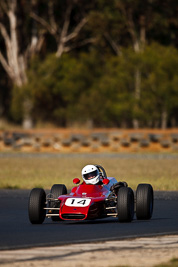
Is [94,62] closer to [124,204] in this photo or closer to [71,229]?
[124,204]

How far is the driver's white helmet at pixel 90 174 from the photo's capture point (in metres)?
12.6

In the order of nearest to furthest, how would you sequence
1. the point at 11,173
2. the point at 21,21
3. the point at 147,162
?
the point at 11,173
the point at 147,162
the point at 21,21

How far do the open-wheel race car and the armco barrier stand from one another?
27945mm

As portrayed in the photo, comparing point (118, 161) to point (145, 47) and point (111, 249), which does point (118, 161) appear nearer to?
point (145, 47)

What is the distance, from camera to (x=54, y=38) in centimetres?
6075

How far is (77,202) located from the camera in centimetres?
1157

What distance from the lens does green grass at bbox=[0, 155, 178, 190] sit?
69.6 feet

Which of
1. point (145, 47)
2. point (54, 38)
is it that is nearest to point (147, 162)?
point (145, 47)

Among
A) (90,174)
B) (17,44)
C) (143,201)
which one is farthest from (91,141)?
(143,201)

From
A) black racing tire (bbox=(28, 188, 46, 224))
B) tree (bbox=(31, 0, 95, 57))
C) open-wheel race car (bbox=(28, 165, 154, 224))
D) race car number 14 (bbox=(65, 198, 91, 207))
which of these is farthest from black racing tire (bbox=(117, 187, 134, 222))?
→ tree (bbox=(31, 0, 95, 57))

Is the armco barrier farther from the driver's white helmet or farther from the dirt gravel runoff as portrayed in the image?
the dirt gravel runoff

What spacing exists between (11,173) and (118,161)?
8203mm

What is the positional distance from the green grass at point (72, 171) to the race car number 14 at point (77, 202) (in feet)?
25.5

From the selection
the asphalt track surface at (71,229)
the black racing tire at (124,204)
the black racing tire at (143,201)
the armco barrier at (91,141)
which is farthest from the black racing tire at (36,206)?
the armco barrier at (91,141)
